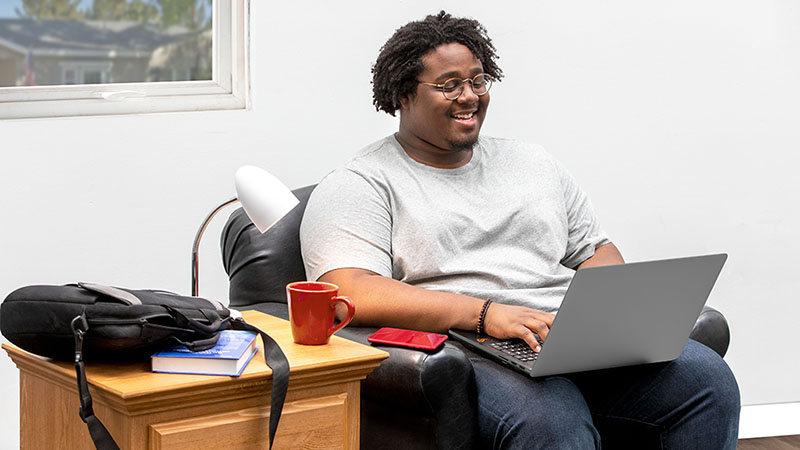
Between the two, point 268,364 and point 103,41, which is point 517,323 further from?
point 103,41

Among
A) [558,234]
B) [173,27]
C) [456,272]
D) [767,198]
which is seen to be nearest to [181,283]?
[173,27]

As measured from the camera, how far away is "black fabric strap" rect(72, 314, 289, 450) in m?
1.27

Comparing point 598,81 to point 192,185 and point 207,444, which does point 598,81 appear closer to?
point 192,185

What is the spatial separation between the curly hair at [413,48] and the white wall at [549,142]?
0.42m

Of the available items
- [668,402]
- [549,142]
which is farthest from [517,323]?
[549,142]

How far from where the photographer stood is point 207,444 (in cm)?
133

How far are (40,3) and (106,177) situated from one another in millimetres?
462

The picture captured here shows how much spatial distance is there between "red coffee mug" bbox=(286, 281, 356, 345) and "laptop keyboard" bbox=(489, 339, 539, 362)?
365mm

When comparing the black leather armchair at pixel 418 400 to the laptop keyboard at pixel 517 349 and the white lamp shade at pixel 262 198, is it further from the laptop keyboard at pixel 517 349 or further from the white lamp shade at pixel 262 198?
the white lamp shade at pixel 262 198

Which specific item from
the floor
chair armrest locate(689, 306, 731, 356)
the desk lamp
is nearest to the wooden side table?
the desk lamp

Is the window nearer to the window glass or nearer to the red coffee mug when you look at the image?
the window glass

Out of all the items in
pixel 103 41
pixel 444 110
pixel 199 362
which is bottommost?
pixel 199 362

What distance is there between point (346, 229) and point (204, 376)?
0.69 meters

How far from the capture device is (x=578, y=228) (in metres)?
2.23
